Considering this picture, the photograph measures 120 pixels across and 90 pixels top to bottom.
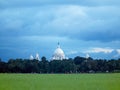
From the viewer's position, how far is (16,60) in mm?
111625

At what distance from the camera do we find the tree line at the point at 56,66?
107 m

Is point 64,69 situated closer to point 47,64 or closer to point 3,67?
point 47,64

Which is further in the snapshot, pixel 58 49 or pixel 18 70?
pixel 58 49

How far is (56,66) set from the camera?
110375mm
